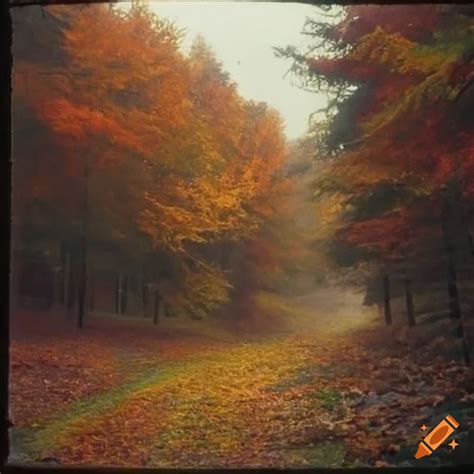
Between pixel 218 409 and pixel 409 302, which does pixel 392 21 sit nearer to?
pixel 409 302

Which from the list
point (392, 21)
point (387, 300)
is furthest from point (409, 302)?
point (392, 21)

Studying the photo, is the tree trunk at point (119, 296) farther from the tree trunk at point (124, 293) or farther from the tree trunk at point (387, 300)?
the tree trunk at point (387, 300)

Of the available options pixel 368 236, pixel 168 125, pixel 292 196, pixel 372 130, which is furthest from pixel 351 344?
pixel 168 125

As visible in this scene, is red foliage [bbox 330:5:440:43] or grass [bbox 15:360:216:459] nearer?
grass [bbox 15:360:216:459]

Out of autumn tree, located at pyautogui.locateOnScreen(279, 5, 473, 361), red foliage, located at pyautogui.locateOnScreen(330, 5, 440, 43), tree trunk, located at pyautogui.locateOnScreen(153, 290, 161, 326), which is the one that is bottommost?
tree trunk, located at pyautogui.locateOnScreen(153, 290, 161, 326)

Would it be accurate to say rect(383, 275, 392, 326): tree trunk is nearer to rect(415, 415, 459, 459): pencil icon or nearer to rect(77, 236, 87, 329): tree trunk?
rect(415, 415, 459, 459): pencil icon

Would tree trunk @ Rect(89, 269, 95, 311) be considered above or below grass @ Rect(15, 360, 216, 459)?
above

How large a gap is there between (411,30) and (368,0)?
173 millimetres

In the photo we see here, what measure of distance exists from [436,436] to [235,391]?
64 cm

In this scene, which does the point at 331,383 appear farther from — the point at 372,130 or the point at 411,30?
the point at 411,30

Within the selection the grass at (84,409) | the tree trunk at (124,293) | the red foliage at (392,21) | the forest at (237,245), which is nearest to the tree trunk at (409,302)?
the forest at (237,245)

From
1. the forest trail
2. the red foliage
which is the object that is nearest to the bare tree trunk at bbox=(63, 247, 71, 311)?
the forest trail

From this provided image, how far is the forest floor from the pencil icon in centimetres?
2

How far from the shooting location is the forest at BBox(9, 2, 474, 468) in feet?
7.32
